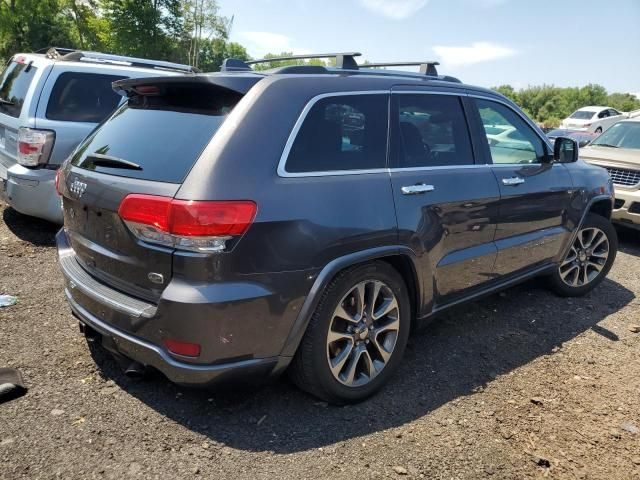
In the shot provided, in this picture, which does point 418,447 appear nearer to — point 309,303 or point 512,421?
point 512,421

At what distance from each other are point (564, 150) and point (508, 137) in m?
0.66

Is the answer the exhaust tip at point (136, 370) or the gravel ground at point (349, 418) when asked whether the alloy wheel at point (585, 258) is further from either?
the exhaust tip at point (136, 370)

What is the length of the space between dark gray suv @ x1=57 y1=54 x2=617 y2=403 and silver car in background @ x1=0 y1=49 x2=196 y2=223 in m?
2.23

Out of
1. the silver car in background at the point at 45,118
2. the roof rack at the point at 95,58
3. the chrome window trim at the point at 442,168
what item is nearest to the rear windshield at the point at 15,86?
the silver car in background at the point at 45,118

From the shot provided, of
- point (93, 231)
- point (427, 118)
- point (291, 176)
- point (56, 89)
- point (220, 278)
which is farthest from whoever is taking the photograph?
point (56, 89)

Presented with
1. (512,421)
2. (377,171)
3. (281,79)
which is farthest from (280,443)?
(281,79)

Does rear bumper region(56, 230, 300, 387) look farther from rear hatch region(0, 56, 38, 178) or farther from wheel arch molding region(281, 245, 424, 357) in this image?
rear hatch region(0, 56, 38, 178)

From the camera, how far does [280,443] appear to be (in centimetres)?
262

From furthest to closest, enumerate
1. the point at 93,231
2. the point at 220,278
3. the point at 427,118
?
the point at 427,118, the point at 93,231, the point at 220,278

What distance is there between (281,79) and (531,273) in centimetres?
282

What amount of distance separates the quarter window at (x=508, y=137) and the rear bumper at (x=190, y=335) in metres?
2.35

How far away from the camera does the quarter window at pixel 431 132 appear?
10.4 feet

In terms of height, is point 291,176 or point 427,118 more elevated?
point 427,118

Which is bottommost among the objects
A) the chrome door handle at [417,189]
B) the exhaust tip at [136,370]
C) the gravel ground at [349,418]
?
the gravel ground at [349,418]
